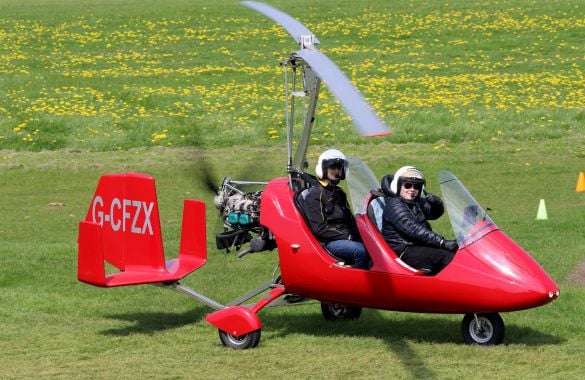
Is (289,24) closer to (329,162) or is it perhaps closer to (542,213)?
(329,162)

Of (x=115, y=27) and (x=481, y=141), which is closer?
(x=481, y=141)

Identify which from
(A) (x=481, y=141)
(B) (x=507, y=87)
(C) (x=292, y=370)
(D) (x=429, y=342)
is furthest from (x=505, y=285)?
(B) (x=507, y=87)

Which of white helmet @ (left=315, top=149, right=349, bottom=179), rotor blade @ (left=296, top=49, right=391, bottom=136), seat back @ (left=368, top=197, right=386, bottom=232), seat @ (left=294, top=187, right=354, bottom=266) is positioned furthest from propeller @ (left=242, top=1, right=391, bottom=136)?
seat back @ (left=368, top=197, right=386, bottom=232)

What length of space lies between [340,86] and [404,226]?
8.29 ft

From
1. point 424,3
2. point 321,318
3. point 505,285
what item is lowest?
point 321,318

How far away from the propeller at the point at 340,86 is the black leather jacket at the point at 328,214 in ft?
4.75

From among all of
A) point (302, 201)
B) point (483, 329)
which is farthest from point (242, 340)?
point (483, 329)

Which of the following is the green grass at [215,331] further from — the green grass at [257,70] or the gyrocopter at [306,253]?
the green grass at [257,70]

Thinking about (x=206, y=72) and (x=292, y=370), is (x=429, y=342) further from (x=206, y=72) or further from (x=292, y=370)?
(x=206, y=72)

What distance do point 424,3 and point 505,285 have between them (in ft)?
123

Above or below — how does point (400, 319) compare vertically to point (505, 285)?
below

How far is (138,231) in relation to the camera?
11.8m

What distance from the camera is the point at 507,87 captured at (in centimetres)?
3216

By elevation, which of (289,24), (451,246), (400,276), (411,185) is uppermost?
(289,24)
